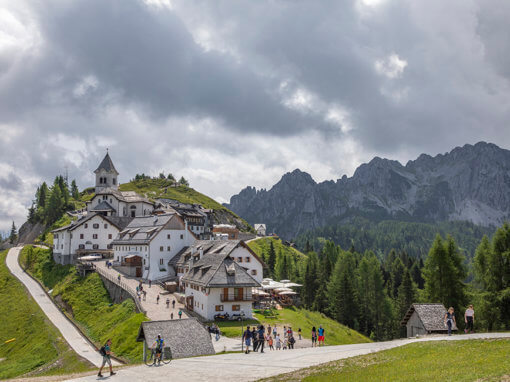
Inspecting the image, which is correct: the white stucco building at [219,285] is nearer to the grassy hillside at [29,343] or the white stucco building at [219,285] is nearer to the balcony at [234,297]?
the balcony at [234,297]

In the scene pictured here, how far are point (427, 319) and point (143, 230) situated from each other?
61.0m

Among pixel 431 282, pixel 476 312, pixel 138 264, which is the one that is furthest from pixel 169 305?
pixel 476 312

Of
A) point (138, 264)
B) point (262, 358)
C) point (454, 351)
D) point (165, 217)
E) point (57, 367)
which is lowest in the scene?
point (57, 367)

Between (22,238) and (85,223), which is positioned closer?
(85,223)

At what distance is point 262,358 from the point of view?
2908 cm

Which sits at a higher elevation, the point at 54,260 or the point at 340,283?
the point at 54,260

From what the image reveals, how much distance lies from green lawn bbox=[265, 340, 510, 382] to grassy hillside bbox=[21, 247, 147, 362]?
25.3m

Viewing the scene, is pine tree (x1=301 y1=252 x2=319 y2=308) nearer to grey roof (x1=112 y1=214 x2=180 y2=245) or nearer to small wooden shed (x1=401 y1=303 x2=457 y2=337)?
grey roof (x1=112 y1=214 x2=180 y2=245)

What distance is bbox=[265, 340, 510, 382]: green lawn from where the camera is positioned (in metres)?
16.1

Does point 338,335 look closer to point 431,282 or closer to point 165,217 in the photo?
point 431,282

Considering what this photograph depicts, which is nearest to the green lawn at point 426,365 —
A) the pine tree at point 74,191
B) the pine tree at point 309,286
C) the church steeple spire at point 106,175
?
the pine tree at point 309,286

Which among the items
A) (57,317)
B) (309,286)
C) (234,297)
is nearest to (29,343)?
(57,317)

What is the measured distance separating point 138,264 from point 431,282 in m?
55.9

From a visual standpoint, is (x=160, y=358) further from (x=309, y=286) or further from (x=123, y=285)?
(x=309, y=286)
